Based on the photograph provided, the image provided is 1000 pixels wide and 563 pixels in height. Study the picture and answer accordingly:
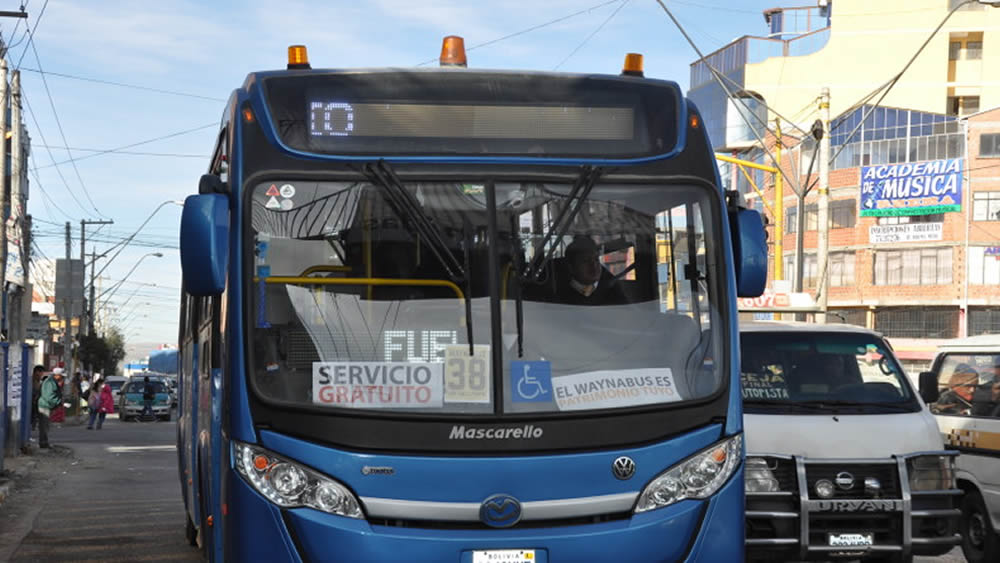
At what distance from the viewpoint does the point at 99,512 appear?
51.8 ft

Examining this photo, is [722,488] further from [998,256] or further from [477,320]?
[998,256]

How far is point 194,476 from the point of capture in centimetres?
951

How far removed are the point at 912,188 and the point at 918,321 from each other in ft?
20.1

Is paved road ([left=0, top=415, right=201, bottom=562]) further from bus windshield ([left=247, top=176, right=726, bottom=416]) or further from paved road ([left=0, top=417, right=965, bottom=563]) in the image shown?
bus windshield ([left=247, top=176, right=726, bottom=416])

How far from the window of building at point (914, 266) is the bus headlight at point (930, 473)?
56398 millimetres

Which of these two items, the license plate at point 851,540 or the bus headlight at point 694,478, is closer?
the bus headlight at point 694,478

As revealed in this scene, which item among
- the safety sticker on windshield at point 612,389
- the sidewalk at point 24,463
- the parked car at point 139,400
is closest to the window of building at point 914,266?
the parked car at point 139,400

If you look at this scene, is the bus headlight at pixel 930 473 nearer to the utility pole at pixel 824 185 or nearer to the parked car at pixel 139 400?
the utility pole at pixel 824 185

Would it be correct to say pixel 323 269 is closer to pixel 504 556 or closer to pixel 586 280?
pixel 586 280

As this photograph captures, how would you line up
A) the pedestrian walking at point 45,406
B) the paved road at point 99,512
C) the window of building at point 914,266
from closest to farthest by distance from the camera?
the paved road at point 99,512 < the pedestrian walking at point 45,406 < the window of building at point 914,266

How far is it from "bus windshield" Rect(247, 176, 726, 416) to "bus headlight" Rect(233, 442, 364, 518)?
0.26 m

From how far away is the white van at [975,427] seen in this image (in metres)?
11.0

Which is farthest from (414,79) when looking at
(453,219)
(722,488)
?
(722,488)

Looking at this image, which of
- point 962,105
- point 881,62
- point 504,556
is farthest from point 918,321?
point 504,556
